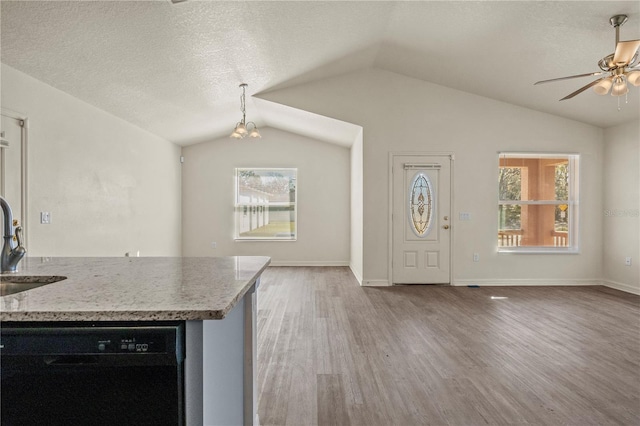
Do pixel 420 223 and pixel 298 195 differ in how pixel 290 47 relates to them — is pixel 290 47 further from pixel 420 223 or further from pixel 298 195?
pixel 298 195

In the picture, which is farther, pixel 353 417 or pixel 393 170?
pixel 393 170

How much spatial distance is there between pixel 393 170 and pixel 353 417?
414 cm

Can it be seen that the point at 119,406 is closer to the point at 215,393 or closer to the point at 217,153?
the point at 215,393

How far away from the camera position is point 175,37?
3.33 m

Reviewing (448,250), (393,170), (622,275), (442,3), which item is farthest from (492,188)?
(442,3)

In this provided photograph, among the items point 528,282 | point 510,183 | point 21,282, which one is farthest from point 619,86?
point 21,282

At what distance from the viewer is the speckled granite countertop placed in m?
0.99

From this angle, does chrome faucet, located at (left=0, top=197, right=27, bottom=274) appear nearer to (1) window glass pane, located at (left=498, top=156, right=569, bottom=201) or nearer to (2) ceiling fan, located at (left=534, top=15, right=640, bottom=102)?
(2) ceiling fan, located at (left=534, top=15, right=640, bottom=102)

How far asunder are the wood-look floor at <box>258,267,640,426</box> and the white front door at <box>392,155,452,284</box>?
0.77 m

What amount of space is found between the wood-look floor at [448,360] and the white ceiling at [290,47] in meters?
2.97

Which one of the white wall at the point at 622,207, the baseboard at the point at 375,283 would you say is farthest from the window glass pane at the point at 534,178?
the baseboard at the point at 375,283

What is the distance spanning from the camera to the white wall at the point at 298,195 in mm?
7543

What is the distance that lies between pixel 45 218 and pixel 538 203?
6858mm

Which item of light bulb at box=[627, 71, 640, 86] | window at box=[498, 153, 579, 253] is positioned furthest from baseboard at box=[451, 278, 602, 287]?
light bulb at box=[627, 71, 640, 86]
